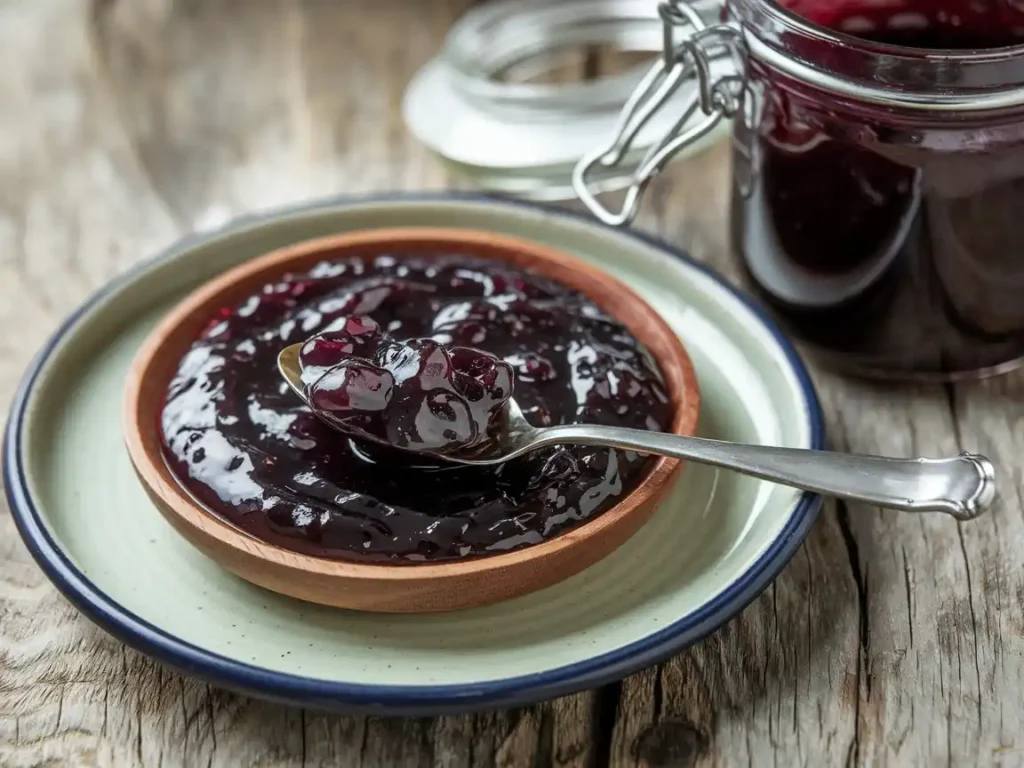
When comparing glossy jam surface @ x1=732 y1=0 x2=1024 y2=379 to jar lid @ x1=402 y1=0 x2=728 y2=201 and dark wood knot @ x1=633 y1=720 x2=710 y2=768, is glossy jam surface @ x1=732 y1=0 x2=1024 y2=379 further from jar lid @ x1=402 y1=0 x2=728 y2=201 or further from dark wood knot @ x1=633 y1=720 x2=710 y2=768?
dark wood knot @ x1=633 y1=720 x2=710 y2=768

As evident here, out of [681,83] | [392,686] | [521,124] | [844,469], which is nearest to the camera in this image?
[392,686]

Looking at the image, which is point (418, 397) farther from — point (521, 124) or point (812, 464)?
point (521, 124)

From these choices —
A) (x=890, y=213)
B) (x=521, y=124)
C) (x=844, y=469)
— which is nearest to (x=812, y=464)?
(x=844, y=469)

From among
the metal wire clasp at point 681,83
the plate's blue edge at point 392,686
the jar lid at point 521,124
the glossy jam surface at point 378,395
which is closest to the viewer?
the plate's blue edge at point 392,686

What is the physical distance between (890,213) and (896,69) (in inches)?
8.5

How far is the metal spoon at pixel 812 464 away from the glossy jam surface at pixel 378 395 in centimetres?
4

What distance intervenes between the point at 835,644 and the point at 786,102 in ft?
2.27

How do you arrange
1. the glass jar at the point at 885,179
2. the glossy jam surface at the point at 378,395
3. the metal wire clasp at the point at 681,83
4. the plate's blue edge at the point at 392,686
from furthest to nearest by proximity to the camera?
the metal wire clasp at the point at 681,83 → the glass jar at the point at 885,179 → the glossy jam surface at the point at 378,395 → the plate's blue edge at the point at 392,686

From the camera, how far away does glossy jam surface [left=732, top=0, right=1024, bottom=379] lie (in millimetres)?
1524

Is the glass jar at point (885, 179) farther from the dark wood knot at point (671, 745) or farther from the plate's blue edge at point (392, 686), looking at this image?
the dark wood knot at point (671, 745)

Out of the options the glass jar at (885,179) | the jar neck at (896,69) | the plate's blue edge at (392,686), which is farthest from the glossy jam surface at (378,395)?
the jar neck at (896,69)

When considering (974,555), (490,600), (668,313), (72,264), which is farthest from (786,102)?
(72,264)

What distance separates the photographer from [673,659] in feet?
4.57

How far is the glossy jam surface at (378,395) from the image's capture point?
1.33 metres
